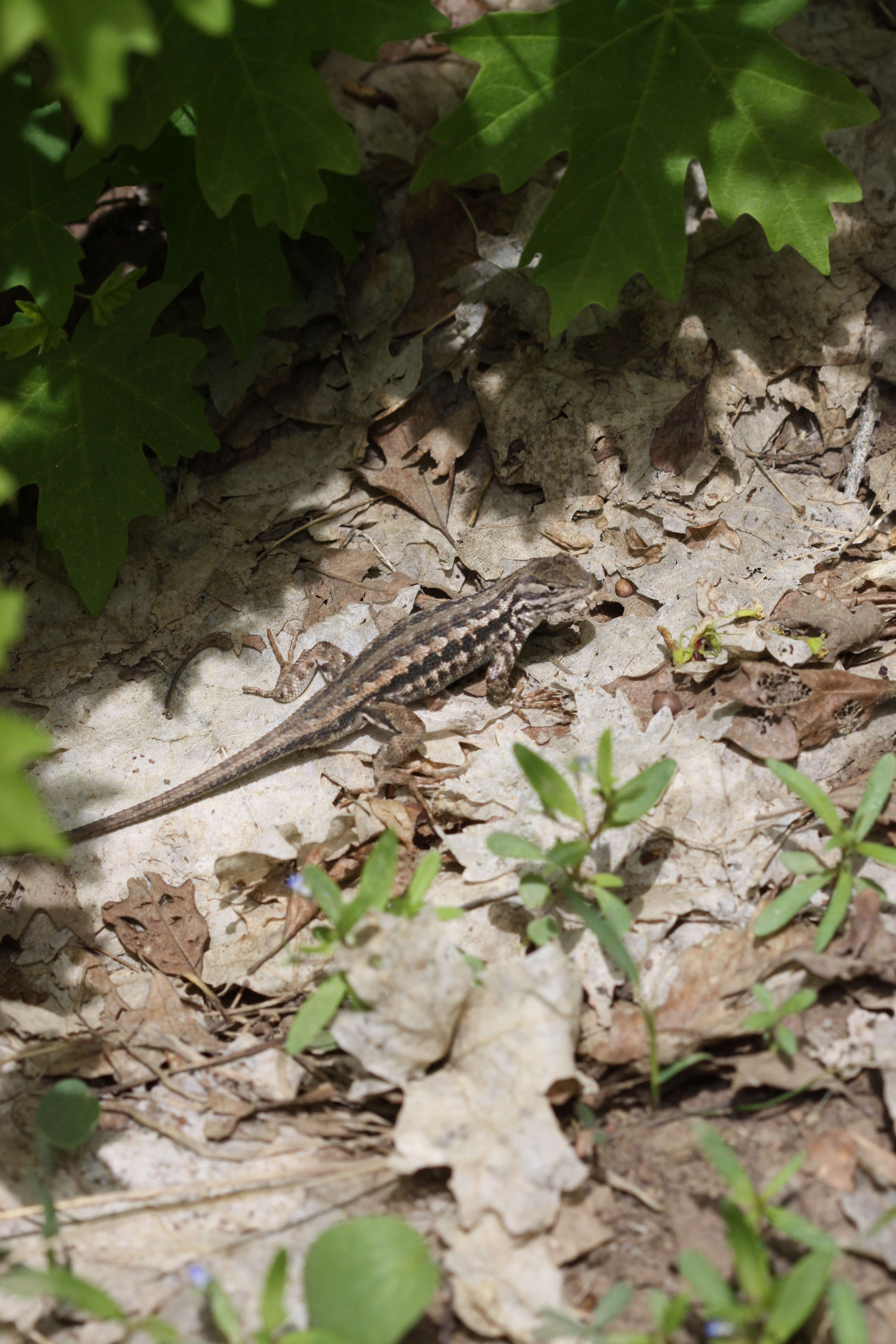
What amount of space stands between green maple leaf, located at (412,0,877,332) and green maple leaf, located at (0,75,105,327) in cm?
182

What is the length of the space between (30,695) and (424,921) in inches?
125

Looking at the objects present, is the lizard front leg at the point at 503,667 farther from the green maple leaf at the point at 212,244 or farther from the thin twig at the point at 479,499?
the green maple leaf at the point at 212,244

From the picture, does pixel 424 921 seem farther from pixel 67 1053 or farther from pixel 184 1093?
pixel 67 1053

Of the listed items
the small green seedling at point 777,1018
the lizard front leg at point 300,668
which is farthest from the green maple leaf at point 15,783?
the lizard front leg at point 300,668

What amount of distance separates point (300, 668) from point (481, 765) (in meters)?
1.40

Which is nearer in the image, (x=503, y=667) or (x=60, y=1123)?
(x=60, y=1123)

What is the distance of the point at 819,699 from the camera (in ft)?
14.2

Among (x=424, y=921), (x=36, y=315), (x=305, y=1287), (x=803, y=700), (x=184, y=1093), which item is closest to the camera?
(x=305, y=1287)

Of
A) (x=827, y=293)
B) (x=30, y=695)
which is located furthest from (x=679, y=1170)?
(x=827, y=293)

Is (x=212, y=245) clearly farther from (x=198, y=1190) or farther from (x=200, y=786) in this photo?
(x=198, y=1190)

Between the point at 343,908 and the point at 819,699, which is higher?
the point at 343,908

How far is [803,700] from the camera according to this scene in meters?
4.35

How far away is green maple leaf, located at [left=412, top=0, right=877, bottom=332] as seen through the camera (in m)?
4.49

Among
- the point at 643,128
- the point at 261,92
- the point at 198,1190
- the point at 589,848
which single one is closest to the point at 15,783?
the point at 198,1190
